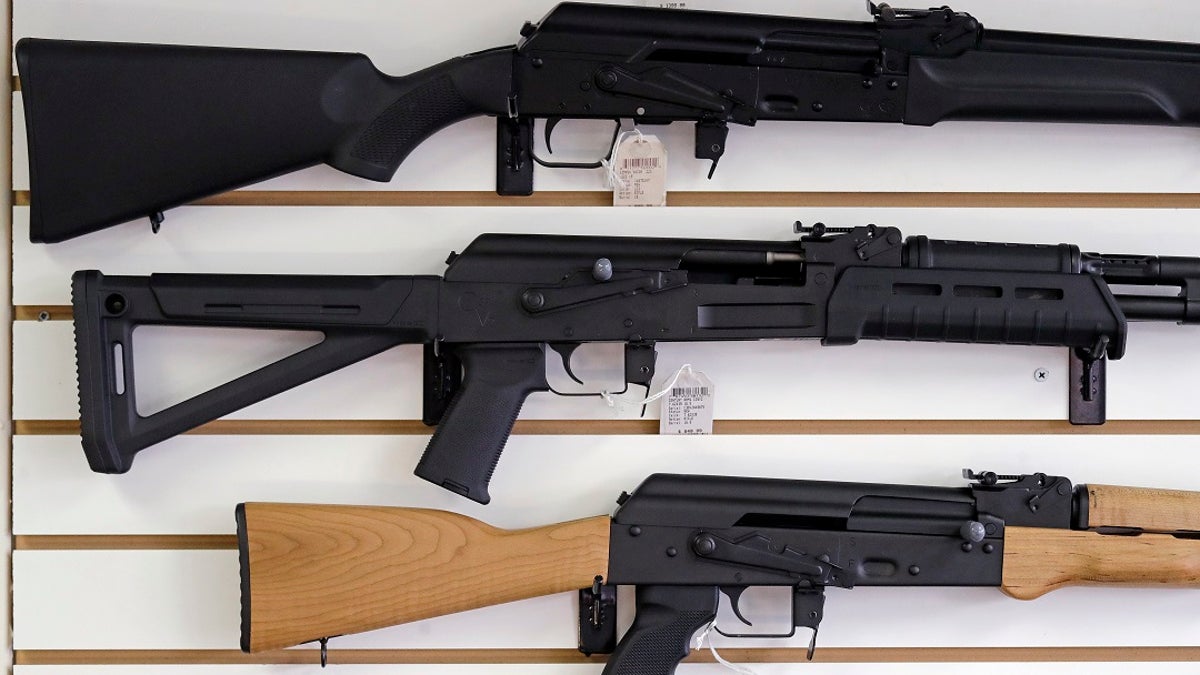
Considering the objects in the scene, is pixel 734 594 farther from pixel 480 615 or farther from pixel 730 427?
pixel 480 615

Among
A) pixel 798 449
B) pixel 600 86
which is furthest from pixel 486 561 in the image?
pixel 600 86

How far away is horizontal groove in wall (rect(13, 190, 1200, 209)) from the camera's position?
2.14m

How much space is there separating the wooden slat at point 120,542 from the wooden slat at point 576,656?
21 cm

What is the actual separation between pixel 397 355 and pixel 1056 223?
135cm

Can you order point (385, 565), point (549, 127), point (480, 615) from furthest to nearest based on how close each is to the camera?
point (480, 615) < point (549, 127) < point (385, 565)

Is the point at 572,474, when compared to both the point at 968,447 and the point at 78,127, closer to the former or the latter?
the point at 968,447

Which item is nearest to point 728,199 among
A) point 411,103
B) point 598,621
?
point 411,103

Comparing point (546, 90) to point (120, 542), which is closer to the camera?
point (546, 90)

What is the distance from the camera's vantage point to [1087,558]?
2.05 metres

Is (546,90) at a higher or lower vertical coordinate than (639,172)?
higher

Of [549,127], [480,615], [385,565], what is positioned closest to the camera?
[385,565]

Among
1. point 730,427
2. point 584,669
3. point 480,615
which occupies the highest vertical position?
point 730,427

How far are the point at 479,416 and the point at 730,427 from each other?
1.68 feet

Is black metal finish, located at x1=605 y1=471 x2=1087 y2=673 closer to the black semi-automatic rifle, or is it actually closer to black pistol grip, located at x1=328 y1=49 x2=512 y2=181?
the black semi-automatic rifle
